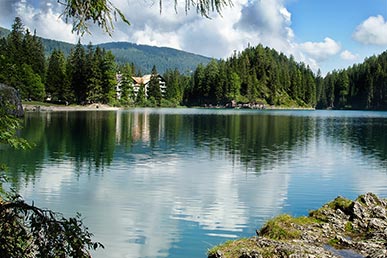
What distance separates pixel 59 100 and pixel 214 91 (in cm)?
8315

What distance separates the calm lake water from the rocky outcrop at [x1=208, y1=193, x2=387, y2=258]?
5.83ft

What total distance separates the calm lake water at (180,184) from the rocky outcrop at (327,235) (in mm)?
1778

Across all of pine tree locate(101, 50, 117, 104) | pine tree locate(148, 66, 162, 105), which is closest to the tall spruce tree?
pine tree locate(101, 50, 117, 104)

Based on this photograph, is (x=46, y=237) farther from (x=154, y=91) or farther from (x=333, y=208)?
(x=154, y=91)

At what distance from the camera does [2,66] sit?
873cm

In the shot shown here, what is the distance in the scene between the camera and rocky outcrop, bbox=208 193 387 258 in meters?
10.1

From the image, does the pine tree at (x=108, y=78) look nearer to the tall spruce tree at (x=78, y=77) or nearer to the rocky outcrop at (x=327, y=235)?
the tall spruce tree at (x=78, y=77)

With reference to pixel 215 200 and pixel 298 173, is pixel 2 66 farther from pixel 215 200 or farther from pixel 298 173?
pixel 298 173

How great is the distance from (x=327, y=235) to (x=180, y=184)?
10.8 metres

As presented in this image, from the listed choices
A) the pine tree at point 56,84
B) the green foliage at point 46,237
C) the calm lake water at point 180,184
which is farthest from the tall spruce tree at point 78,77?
the green foliage at point 46,237

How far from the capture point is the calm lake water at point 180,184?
14242 mm

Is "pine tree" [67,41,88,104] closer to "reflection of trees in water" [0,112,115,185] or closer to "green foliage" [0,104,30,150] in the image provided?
"reflection of trees in water" [0,112,115,185]

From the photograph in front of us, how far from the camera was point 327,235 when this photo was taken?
12438 millimetres

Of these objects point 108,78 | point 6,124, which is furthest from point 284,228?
point 108,78
